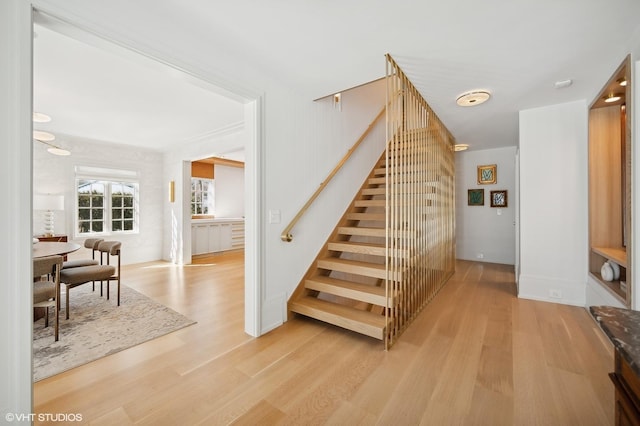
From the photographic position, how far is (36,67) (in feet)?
8.52

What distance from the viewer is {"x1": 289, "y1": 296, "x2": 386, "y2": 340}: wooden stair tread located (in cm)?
230

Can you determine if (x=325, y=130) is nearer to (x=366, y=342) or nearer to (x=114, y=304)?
(x=366, y=342)

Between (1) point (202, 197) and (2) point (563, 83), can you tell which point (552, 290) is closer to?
(2) point (563, 83)

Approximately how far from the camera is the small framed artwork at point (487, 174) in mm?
5670

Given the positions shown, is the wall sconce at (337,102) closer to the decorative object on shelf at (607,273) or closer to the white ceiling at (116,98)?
the white ceiling at (116,98)

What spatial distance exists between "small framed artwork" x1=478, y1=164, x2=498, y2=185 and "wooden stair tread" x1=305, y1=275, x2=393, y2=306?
4.42 meters

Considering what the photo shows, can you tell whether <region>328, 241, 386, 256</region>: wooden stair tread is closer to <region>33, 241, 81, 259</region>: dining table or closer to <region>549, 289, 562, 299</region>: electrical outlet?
<region>549, 289, 562, 299</region>: electrical outlet

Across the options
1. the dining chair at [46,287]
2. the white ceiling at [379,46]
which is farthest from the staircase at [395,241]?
the dining chair at [46,287]

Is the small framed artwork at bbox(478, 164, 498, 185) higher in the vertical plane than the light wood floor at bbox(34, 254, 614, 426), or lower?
higher

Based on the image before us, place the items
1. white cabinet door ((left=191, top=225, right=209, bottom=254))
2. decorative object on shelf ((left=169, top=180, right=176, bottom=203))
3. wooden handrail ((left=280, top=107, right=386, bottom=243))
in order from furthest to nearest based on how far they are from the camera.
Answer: white cabinet door ((left=191, top=225, right=209, bottom=254)), decorative object on shelf ((left=169, top=180, right=176, bottom=203)), wooden handrail ((left=280, top=107, right=386, bottom=243))

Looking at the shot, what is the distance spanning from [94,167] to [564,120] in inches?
313

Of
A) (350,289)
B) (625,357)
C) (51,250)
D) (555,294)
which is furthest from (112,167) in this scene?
(555,294)
